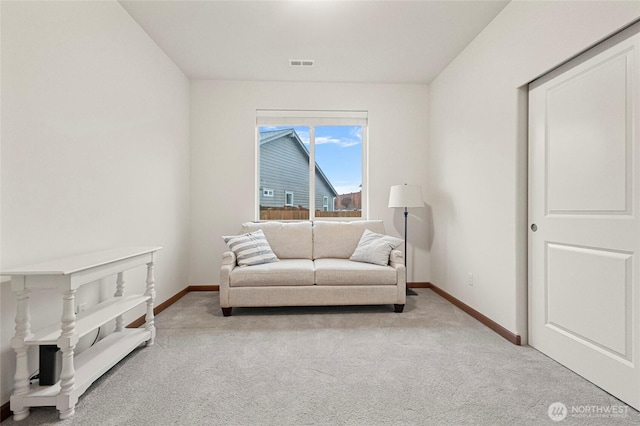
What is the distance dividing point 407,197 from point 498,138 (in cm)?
126

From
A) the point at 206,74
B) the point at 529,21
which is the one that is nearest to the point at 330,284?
the point at 529,21

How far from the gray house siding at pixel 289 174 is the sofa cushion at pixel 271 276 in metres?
1.31

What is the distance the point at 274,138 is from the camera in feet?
13.9

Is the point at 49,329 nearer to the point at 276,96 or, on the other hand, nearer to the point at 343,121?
the point at 276,96

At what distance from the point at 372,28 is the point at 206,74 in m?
2.14

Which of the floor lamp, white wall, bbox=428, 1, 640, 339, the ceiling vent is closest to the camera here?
white wall, bbox=428, 1, 640, 339

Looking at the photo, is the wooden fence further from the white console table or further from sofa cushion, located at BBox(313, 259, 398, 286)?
the white console table

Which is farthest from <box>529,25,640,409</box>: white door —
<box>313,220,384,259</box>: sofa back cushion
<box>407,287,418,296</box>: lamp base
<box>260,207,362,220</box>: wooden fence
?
<box>260,207,362,220</box>: wooden fence

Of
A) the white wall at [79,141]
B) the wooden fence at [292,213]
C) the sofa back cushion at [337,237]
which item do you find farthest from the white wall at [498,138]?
the white wall at [79,141]

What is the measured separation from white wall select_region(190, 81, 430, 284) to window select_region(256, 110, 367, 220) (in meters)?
0.18

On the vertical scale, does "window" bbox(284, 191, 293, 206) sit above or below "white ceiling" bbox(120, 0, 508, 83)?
below

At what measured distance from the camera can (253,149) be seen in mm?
4070

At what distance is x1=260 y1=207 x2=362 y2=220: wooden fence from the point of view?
13.9 feet

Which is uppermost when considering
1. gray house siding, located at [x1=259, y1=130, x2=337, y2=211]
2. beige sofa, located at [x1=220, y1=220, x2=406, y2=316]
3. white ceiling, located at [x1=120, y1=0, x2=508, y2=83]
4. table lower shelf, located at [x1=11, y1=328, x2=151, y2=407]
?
white ceiling, located at [x1=120, y1=0, x2=508, y2=83]
